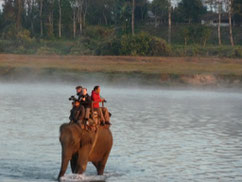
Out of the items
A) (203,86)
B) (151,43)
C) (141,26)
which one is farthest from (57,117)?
(141,26)

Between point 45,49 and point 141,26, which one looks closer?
point 45,49

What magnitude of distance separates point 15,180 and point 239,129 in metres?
15.9

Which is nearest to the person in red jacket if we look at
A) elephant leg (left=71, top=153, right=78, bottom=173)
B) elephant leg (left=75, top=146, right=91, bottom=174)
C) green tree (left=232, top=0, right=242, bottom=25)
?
elephant leg (left=75, top=146, right=91, bottom=174)

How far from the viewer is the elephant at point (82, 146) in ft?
57.1

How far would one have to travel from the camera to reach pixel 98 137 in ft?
61.8

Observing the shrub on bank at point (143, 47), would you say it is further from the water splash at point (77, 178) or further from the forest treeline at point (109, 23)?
the water splash at point (77, 178)

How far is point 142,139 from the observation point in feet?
91.6

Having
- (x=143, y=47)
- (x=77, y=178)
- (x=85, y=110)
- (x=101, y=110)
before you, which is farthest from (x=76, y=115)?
(x=143, y=47)

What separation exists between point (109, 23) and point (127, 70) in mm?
78962

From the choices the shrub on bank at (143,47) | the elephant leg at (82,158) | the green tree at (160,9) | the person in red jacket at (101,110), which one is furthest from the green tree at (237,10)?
the elephant leg at (82,158)

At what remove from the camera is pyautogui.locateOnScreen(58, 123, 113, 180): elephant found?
17391mm

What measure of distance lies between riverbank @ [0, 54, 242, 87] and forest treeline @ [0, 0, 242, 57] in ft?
47.2

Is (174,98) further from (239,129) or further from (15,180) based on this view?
(15,180)

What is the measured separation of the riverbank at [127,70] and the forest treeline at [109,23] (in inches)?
567
